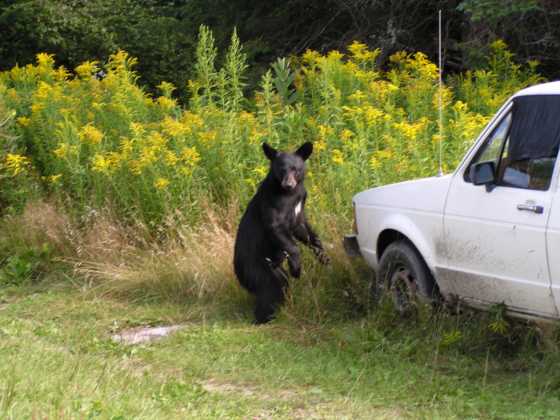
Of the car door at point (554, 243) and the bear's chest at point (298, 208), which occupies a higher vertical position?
the car door at point (554, 243)

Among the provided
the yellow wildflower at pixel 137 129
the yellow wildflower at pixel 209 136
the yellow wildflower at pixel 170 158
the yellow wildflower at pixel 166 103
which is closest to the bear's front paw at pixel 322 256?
the yellow wildflower at pixel 170 158

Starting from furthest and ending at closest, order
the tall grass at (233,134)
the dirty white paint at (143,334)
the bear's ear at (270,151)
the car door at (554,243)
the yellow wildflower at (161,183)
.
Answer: the yellow wildflower at (161,183) → the tall grass at (233,134) → the bear's ear at (270,151) → the dirty white paint at (143,334) → the car door at (554,243)

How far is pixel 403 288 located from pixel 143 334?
7.55 feet

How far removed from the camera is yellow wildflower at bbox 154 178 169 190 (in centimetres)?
1119

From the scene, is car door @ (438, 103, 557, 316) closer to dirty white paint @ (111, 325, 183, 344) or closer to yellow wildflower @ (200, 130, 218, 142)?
dirty white paint @ (111, 325, 183, 344)

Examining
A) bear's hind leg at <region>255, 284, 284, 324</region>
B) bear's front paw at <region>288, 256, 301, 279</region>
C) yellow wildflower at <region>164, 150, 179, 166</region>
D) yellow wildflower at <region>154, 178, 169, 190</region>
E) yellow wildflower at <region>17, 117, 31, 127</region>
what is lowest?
bear's hind leg at <region>255, 284, 284, 324</region>

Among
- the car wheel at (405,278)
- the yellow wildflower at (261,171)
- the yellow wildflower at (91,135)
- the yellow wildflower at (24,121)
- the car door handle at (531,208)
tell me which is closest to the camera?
the car door handle at (531,208)

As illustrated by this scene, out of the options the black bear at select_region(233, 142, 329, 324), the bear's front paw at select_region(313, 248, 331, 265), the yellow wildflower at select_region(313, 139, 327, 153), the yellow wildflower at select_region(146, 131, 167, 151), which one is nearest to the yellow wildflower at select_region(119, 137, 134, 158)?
the yellow wildflower at select_region(146, 131, 167, 151)

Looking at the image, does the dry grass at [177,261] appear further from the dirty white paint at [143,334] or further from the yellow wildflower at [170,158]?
the dirty white paint at [143,334]

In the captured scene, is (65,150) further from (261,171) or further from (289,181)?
(289,181)

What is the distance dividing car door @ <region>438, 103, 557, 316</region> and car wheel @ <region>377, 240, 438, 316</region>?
27cm

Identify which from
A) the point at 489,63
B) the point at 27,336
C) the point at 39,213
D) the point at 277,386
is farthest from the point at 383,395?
the point at 489,63

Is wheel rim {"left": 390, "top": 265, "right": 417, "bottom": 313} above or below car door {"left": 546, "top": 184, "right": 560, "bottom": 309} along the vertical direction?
below

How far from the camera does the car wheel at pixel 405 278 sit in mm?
8312
